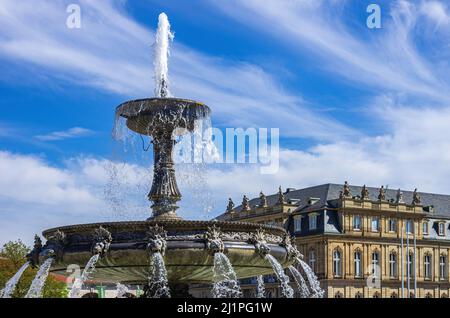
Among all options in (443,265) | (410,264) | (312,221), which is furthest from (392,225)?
(312,221)

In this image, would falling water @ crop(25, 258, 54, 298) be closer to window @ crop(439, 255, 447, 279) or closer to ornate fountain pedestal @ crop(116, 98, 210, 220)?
ornate fountain pedestal @ crop(116, 98, 210, 220)

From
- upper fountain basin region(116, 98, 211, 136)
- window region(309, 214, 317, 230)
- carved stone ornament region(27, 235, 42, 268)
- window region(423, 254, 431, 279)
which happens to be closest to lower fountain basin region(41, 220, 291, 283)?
carved stone ornament region(27, 235, 42, 268)

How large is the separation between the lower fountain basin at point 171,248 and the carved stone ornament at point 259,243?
0.21 ft

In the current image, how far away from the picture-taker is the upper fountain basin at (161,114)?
18.6 meters

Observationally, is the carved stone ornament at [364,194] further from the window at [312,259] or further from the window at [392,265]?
the window at [312,259]

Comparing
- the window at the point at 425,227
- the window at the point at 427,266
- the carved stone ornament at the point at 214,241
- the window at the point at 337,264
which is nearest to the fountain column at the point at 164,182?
the carved stone ornament at the point at 214,241

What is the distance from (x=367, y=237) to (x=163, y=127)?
7613cm

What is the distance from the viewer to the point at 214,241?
1644cm

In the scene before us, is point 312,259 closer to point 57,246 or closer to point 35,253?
point 35,253

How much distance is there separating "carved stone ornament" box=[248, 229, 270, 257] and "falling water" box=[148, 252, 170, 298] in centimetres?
179

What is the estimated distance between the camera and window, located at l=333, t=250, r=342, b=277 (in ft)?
298

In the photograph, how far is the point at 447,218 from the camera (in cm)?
10006
